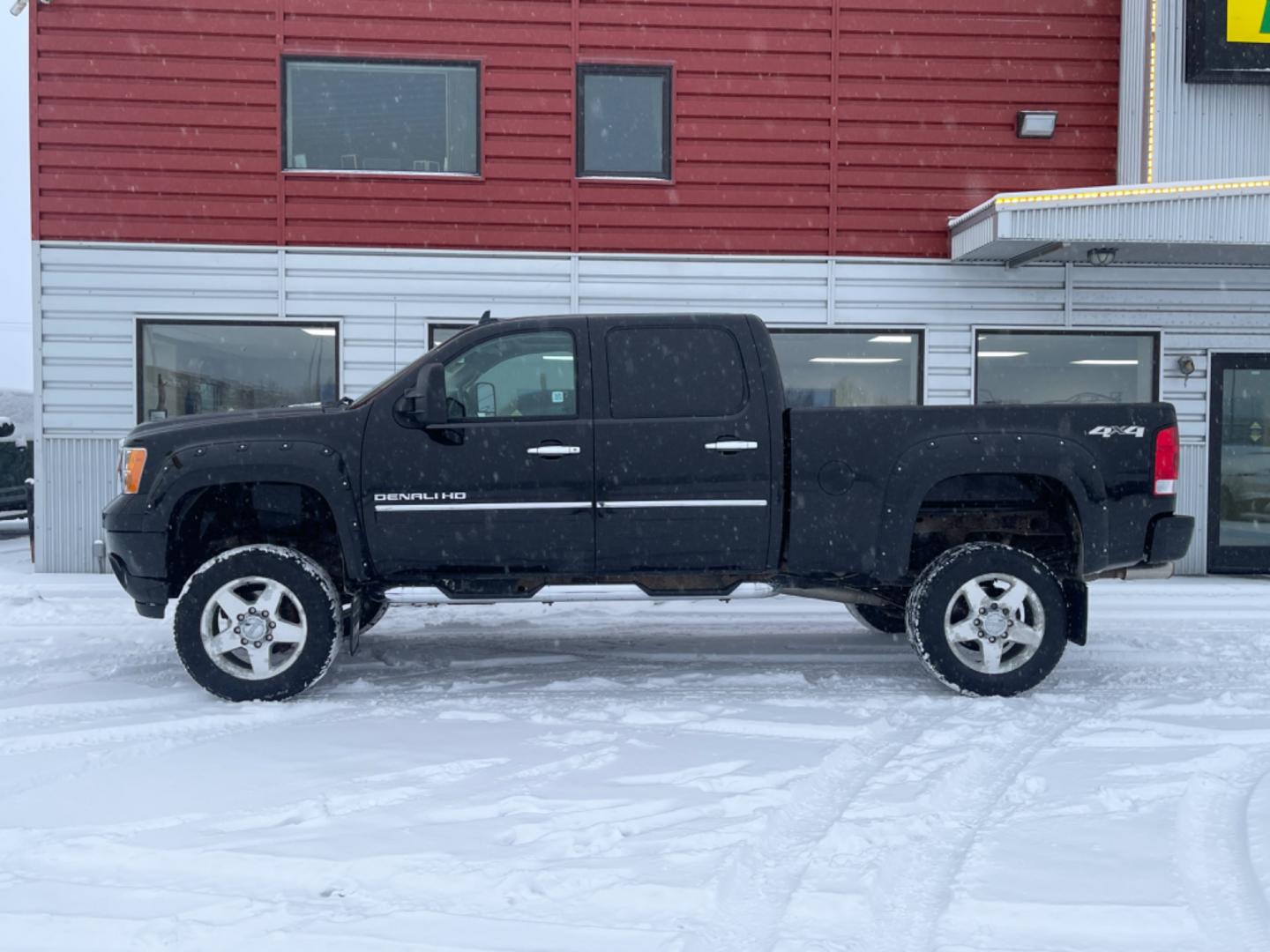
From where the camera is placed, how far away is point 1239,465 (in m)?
11.3

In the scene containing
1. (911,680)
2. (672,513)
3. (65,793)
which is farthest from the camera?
(911,680)

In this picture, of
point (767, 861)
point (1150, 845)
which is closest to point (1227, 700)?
point (1150, 845)

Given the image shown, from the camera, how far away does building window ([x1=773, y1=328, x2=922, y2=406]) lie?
1109 cm

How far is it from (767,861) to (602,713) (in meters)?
1.98

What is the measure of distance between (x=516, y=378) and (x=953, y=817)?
10.3 ft

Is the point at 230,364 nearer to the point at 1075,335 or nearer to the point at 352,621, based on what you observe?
the point at 352,621

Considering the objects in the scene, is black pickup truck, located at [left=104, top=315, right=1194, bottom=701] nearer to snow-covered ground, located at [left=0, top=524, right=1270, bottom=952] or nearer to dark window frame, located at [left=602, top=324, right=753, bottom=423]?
dark window frame, located at [left=602, top=324, right=753, bottom=423]

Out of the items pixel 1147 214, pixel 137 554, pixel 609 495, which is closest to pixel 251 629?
pixel 137 554

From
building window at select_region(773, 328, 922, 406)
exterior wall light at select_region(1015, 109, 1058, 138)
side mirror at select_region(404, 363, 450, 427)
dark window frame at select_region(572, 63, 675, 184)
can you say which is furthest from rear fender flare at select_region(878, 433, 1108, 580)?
exterior wall light at select_region(1015, 109, 1058, 138)

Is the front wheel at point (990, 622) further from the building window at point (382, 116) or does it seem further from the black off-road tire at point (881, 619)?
the building window at point (382, 116)

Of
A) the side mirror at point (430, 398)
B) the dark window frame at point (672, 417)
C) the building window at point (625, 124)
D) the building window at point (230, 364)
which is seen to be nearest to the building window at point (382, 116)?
the building window at point (625, 124)

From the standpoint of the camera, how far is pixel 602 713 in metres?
5.41

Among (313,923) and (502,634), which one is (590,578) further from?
(313,923)

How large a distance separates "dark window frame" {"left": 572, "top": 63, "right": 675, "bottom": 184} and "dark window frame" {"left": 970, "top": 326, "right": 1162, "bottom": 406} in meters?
3.47
